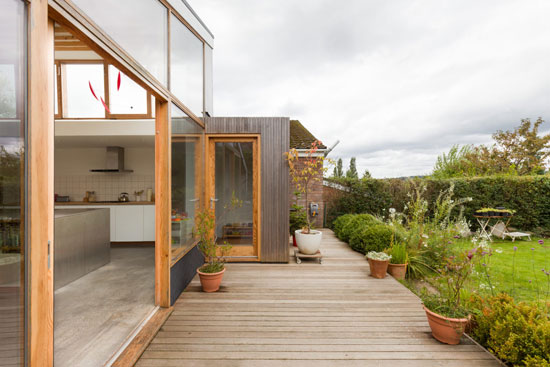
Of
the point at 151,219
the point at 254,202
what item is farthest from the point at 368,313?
the point at 151,219

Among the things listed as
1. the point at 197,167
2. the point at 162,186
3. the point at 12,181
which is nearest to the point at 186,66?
the point at 197,167

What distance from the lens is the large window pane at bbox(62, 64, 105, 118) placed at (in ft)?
15.7

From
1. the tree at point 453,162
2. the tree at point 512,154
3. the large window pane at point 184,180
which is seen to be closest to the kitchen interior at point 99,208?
the large window pane at point 184,180

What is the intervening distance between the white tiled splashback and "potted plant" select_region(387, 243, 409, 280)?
19.3 feet

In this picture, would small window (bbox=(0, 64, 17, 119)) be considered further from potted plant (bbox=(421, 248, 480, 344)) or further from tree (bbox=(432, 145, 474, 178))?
tree (bbox=(432, 145, 474, 178))

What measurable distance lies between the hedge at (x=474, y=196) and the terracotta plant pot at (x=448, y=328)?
574 cm

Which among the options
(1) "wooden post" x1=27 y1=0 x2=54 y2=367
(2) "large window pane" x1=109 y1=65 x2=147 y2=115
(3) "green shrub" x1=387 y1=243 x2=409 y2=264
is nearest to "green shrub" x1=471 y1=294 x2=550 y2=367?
(3) "green shrub" x1=387 y1=243 x2=409 y2=264

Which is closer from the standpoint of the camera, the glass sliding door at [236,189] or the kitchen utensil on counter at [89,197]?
the glass sliding door at [236,189]

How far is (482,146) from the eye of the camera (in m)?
15.8

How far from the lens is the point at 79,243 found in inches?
151

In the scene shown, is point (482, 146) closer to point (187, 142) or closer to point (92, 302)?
point (187, 142)

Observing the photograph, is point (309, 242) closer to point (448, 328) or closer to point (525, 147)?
point (448, 328)

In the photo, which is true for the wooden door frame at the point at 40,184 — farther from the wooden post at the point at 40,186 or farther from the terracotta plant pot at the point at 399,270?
the terracotta plant pot at the point at 399,270

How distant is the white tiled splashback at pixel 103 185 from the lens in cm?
636
